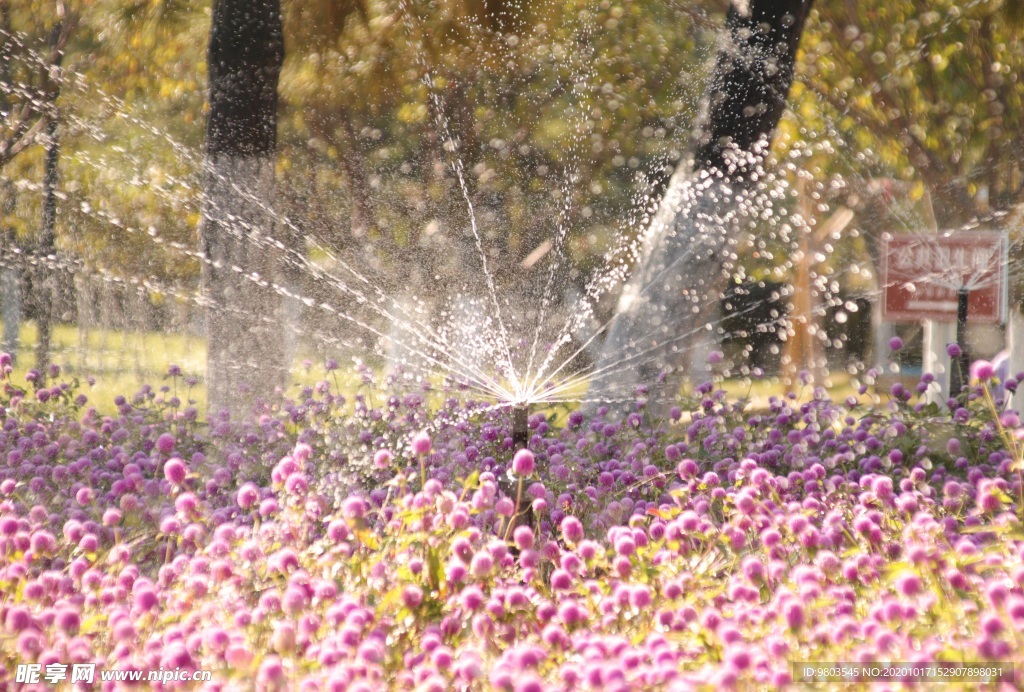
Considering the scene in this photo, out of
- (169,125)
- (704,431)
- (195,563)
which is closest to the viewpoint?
(195,563)

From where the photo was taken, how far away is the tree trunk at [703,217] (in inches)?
207

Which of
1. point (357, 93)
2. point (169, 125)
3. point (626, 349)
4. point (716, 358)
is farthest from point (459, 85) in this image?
point (716, 358)

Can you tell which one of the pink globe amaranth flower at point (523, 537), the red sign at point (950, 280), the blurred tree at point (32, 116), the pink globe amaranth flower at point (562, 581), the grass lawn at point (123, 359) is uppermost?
the blurred tree at point (32, 116)

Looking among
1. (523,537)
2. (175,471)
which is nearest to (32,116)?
(175,471)

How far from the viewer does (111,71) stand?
8.60 meters

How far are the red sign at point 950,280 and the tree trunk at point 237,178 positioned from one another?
3891 mm

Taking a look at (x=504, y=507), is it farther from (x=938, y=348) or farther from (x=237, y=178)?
(x=938, y=348)

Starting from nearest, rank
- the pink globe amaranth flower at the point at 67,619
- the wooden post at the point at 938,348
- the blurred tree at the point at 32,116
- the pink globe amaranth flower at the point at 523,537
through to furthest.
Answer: the pink globe amaranth flower at the point at 67,619 < the pink globe amaranth flower at the point at 523,537 < the wooden post at the point at 938,348 < the blurred tree at the point at 32,116

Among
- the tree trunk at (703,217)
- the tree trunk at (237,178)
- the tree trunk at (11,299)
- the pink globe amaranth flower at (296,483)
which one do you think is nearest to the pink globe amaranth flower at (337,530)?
the pink globe amaranth flower at (296,483)

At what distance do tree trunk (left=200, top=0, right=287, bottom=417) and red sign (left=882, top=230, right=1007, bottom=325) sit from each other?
3891 mm

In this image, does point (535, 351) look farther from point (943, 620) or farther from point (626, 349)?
point (943, 620)

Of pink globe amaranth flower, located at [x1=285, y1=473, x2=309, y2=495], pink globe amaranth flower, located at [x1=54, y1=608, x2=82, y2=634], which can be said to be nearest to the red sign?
pink globe amaranth flower, located at [x1=285, y1=473, x2=309, y2=495]

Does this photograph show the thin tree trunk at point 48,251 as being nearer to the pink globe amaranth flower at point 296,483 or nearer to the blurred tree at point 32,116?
the blurred tree at point 32,116

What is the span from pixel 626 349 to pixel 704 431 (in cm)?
154
